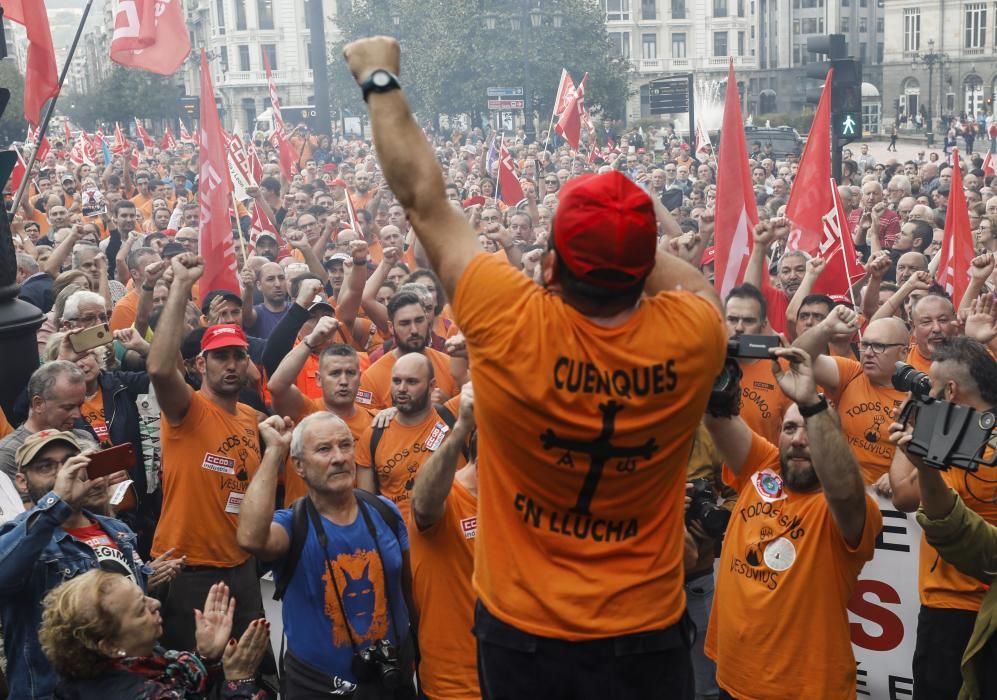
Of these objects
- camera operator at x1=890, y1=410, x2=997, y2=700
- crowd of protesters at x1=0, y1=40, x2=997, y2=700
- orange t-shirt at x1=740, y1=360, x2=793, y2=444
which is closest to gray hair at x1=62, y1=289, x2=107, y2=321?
crowd of protesters at x1=0, y1=40, x2=997, y2=700

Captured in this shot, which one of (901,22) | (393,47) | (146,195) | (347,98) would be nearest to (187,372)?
(393,47)

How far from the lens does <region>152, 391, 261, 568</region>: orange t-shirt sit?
5.50 meters

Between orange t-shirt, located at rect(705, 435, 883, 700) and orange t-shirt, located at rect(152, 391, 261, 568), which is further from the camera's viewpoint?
orange t-shirt, located at rect(152, 391, 261, 568)

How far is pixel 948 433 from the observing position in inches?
136

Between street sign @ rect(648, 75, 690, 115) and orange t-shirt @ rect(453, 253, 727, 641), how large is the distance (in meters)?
24.2

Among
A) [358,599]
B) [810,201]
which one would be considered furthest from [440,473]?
[810,201]

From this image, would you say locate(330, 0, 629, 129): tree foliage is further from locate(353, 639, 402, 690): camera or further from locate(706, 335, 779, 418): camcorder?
locate(706, 335, 779, 418): camcorder

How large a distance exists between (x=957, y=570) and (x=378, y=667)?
201 cm

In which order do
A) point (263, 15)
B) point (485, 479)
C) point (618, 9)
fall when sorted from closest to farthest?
point (485, 479) → point (263, 15) → point (618, 9)

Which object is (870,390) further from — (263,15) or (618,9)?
(618,9)

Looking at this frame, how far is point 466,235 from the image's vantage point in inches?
94.3

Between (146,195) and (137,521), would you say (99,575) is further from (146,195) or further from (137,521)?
(146,195)

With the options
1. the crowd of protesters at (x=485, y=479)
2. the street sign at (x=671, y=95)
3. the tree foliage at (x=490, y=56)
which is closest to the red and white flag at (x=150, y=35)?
the crowd of protesters at (x=485, y=479)

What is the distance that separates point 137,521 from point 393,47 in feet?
13.7
